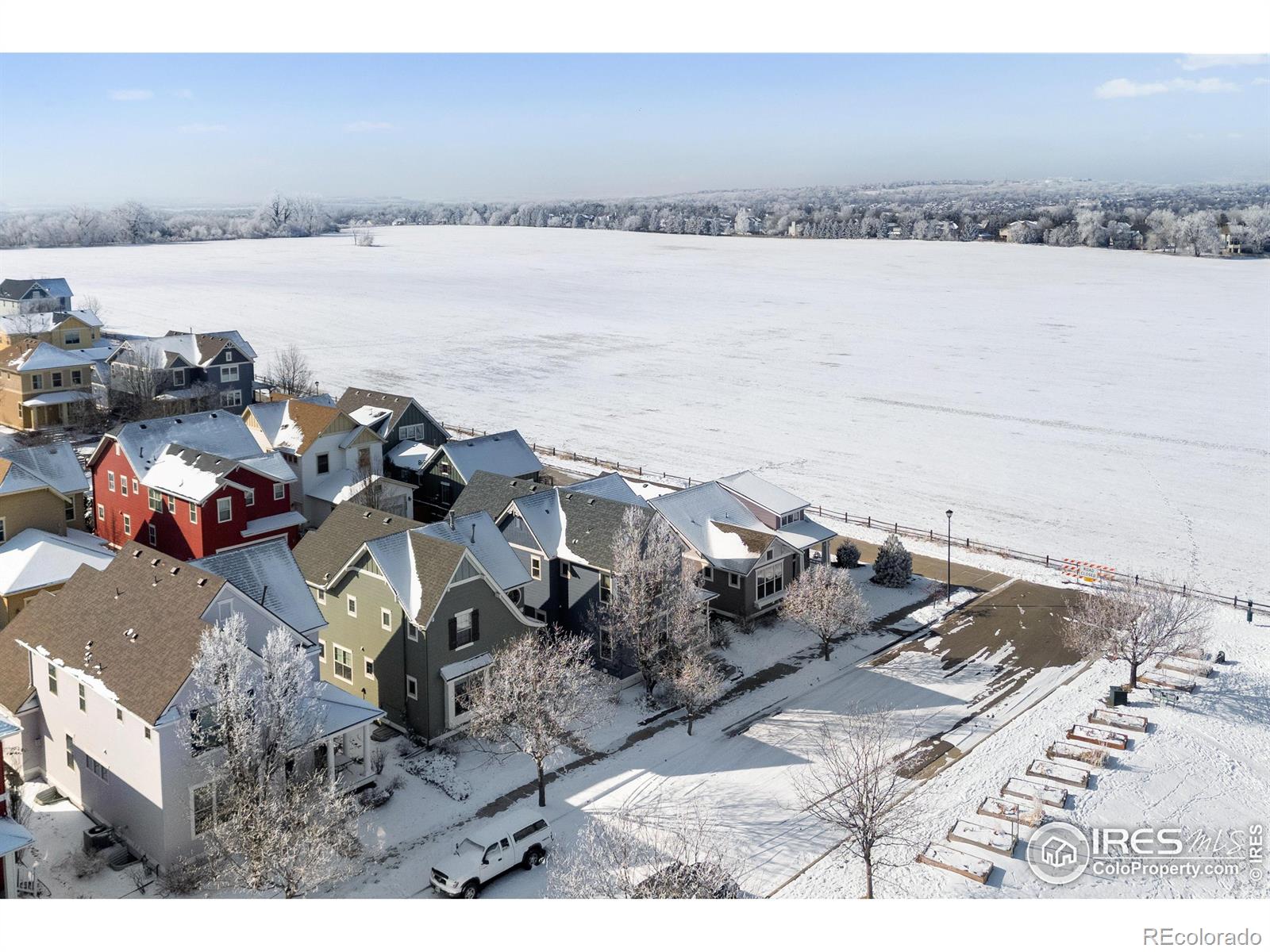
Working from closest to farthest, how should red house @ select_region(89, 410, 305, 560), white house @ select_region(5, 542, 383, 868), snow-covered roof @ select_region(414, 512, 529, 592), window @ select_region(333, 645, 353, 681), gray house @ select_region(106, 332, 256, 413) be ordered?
white house @ select_region(5, 542, 383, 868), window @ select_region(333, 645, 353, 681), snow-covered roof @ select_region(414, 512, 529, 592), red house @ select_region(89, 410, 305, 560), gray house @ select_region(106, 332, 256, 413)

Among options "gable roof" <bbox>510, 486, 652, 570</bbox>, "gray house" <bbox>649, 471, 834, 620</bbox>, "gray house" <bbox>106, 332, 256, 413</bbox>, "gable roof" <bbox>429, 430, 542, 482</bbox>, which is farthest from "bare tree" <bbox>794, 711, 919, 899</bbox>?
"gray house" <bbox>106, 332, 256, 413</bbox>

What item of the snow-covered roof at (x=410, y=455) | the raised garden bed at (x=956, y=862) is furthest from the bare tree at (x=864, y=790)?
the snow-covered roof at (x=410, y=455)

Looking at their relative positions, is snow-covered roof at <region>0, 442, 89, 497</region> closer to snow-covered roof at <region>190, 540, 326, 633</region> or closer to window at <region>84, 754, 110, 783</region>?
snow-covered roof at <region>190, 540, 326, 633</region>

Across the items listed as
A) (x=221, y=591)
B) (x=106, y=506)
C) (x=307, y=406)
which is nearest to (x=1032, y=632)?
(x=221, y=591)

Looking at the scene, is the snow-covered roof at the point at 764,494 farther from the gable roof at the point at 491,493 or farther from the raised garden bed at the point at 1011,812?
the raised garden bed at the point at 1011,812

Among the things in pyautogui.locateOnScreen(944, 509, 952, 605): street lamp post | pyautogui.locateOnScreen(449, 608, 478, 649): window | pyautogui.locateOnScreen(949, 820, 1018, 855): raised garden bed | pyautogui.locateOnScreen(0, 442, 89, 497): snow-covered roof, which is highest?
pyautogui.locateOnScreen(0, 442, 89, 497): snow-covered roof

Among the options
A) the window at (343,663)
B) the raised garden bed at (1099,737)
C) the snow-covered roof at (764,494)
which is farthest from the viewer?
the snow-covered roof at (764,494)

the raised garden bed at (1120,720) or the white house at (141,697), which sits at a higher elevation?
the white house at (141,697)

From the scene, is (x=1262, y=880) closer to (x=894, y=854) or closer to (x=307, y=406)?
(x=894, y=854)
